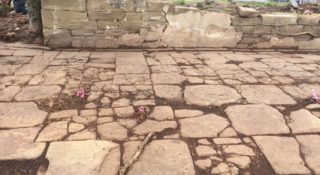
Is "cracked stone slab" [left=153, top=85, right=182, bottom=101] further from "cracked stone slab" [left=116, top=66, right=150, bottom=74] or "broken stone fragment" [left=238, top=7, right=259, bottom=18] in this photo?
"broken stone fragment" [left=238, top=7, right=259, bottom=18]

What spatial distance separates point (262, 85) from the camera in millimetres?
4562

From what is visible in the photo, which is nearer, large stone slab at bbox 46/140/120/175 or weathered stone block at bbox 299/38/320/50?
large stone slab at bbox 46/140/120/175

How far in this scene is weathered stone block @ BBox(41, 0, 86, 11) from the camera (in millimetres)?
6042

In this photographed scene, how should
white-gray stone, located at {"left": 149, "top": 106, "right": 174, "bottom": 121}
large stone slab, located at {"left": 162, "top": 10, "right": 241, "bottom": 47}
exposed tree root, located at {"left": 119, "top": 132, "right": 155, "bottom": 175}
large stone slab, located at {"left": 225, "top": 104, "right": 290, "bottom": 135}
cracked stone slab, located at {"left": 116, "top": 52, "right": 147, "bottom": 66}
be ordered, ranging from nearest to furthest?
1. exposed tree root, located at {"left": 119, "top": 132, "right": 155, "bottom": 175}
2. large stone slab, located at {"left": 225, "top": 104, "right": 290, "bottom": 135}
3. white-gray stone, located at {"left": 149, "top": 106, "right": 174, "bottom": 121}
4. cracked stone slab, located at {"left": 116, "top": 52, "right": 147, "bottom": 66}
5. large stone slab, located at {"left": 162, "top": 10, "right": 241, "bottom": 47}

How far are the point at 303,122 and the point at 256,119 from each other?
1.54 ft

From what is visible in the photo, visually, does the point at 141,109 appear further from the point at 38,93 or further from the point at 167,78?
the point at 38,93

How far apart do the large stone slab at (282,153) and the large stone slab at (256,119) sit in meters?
0.15

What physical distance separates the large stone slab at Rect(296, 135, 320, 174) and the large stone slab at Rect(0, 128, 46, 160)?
86.4 inches

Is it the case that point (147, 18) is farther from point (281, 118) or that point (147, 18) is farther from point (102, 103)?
point (281, 118)

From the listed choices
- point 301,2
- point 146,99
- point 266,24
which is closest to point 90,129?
point 146,99

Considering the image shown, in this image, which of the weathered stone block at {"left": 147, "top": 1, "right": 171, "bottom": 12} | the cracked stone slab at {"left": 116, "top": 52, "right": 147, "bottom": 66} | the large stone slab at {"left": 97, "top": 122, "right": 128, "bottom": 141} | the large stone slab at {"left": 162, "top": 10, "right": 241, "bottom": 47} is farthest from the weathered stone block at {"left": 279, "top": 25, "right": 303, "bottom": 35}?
the large stone slab at {"left": 97, "top": 122, "right": 128, "bottom": 141}

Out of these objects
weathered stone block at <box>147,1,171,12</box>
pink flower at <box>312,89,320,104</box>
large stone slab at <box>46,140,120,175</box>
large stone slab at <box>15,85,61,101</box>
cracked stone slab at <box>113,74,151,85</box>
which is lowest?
large stone slab at <box>46,140,120,175</box>

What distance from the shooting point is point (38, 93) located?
13.1 feet

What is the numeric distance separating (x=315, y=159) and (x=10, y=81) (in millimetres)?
3648
